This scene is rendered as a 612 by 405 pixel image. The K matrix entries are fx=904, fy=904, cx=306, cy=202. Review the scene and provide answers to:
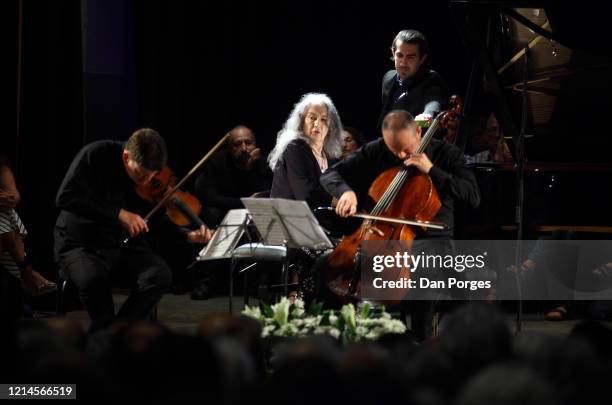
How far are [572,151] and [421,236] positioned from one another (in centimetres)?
154

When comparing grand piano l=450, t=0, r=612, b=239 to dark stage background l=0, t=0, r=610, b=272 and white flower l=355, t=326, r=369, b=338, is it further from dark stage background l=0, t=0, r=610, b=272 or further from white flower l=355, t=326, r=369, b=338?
white flower l=355, t=326, r=369, b=338

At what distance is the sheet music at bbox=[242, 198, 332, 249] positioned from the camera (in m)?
3.93

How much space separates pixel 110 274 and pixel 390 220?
4.51ft

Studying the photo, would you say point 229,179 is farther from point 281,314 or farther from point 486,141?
point 281,314

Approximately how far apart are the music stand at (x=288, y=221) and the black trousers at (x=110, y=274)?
629mm

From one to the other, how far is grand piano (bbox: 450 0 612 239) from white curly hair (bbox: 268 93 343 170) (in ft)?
2.47

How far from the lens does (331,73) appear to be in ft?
23.2

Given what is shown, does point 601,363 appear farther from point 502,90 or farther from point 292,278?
point 292,278

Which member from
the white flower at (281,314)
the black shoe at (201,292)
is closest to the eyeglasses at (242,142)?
the black shoe at (201,292)

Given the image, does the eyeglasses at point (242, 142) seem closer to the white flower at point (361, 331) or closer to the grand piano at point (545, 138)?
the grand piano at point (545, 138)

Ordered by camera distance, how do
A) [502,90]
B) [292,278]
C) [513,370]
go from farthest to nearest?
[292,278]
[502,90]
[513,370]

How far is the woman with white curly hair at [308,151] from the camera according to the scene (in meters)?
4.82

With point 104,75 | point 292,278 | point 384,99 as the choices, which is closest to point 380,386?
point 384,99

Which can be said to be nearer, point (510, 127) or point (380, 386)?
point (380, 386)
